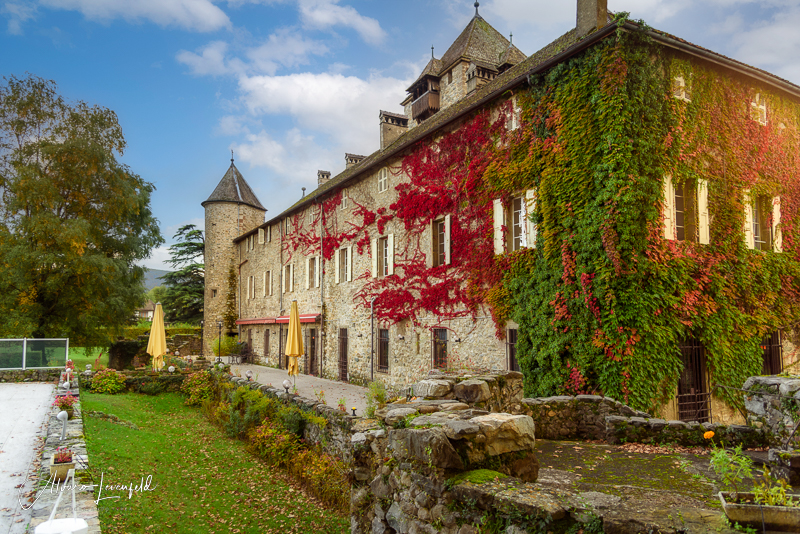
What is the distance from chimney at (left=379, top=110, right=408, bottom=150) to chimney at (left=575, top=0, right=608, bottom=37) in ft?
41.2

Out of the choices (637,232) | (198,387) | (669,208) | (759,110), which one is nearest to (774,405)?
(637,232)

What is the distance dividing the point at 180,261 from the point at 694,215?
40.3 metres

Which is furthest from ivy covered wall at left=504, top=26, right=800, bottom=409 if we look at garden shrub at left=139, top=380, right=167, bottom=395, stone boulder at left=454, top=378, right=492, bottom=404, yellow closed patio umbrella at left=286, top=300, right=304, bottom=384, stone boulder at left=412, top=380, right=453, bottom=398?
garden shrub at left=139, top=380, right=167, bottom=395

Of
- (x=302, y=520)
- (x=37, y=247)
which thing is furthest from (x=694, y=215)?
(x=37, y=247)

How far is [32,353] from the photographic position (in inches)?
659

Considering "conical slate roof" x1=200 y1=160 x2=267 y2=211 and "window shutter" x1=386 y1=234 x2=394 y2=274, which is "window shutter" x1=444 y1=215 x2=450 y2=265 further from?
"conical slate roof" x1=200 y1=160 x2=267 y2=211

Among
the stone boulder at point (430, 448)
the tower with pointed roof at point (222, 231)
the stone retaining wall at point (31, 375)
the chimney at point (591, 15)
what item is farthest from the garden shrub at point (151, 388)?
the chimney at point (591, 15)

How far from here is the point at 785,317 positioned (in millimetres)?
11328

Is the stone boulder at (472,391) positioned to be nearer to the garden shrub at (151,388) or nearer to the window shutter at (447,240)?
the window shutter at (447,240)

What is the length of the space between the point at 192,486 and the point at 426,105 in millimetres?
16906

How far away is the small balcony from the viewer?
68.5 ft

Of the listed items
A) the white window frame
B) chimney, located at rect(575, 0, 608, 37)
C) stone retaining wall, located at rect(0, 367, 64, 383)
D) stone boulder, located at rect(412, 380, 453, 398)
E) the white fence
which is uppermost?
chimney, located at rect(575, 0, 608, 37)

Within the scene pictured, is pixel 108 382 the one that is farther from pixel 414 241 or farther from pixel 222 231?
pixel 222 231

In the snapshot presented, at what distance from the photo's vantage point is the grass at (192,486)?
314 inches
